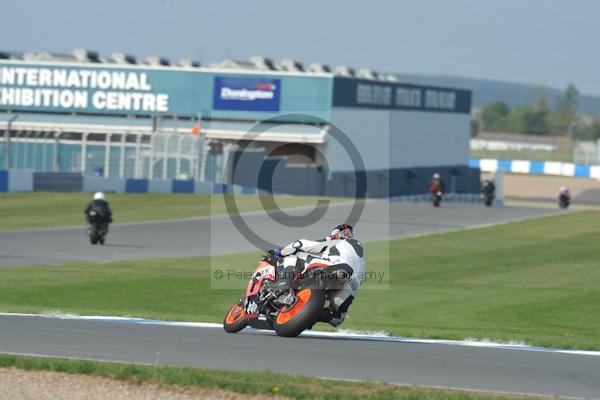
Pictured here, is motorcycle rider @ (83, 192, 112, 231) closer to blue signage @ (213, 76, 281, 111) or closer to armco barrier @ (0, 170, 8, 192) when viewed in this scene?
armco barrier @ (0, 170, 8, 192)

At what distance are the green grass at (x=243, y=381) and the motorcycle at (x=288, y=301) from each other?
2.34m

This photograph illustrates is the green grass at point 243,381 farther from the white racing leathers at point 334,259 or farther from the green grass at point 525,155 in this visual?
the green grass at point 525,155

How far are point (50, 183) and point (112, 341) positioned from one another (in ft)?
113

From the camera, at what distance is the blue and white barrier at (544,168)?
10688cm

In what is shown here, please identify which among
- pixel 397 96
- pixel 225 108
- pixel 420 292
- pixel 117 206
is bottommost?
pixel 420 292

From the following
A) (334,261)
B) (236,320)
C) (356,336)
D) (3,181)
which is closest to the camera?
(334,261)

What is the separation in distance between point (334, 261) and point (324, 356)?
1325 mm

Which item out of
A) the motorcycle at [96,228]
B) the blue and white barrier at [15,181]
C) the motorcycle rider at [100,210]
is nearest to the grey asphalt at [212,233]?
the motorcycle at [96,228]

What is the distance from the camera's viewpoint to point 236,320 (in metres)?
13.4

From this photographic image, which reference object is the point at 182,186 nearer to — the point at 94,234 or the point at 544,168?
the point at 94,234

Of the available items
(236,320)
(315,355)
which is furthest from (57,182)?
(315,355)

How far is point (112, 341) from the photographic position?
1234 centimetres

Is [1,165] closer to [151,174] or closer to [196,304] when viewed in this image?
[151,174]

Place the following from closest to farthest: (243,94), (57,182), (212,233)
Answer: (212,233)
(57,182)
(243,94)
